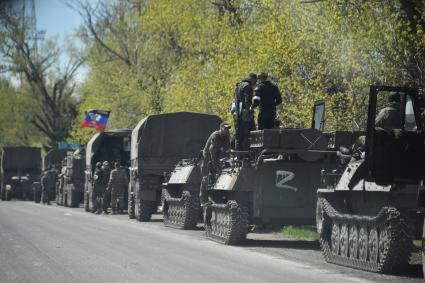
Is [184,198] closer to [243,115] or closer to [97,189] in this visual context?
[243,115]

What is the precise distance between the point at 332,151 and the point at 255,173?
59.1 inches

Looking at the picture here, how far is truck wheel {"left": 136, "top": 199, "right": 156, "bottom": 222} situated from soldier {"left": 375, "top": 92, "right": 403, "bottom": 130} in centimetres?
1541

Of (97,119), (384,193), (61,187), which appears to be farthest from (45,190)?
(384,193)

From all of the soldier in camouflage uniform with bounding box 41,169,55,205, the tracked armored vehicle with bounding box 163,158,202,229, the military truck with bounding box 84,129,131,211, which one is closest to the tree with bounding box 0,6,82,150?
the soldier in camouflage uniform with bounding box 41,169,55,205

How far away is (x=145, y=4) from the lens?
5472 cm

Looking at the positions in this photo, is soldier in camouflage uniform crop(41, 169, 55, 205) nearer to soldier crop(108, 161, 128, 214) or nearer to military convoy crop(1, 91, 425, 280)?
soldier crop(108, 161, 128, 214)

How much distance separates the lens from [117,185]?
3372 cm

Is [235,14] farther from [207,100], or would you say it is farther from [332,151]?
[332,151]

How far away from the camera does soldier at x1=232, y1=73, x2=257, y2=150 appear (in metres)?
19.4

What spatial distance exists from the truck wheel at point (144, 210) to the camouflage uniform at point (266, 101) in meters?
9.60

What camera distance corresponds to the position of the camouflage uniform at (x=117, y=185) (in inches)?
1319

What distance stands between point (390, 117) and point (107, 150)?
980 inches

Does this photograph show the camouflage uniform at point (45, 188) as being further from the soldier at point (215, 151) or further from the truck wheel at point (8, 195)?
the soldier at point (215, 151)

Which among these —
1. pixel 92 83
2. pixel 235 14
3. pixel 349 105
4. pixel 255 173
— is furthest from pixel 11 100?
pixel 255 173
